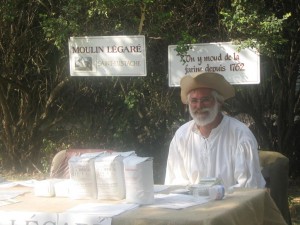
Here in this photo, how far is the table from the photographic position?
3.15 metres

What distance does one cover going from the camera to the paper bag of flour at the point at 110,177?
356 centimetres

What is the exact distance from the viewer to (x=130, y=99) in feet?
27.3

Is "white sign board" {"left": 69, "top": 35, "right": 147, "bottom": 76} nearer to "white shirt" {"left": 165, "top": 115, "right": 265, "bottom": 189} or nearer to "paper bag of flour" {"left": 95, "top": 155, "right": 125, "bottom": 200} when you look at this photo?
"white shirt" {"left": 165, "top": 115, "right": 265, "bottom": 189}

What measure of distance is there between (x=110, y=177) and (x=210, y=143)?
159cm

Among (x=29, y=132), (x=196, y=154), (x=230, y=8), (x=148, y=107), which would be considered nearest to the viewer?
(x=196, y=154)

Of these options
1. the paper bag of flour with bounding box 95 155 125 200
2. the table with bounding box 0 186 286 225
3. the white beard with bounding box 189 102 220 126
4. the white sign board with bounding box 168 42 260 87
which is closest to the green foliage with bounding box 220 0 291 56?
the white sign board with bounding box 168 42 260 87

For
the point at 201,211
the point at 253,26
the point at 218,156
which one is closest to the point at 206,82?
the point at 218,156

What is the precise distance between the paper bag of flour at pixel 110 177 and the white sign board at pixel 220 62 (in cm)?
286

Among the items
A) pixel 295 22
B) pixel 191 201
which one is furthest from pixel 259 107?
pixel 191 201

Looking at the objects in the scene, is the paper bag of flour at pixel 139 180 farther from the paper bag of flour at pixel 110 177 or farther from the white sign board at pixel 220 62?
the white sign board at pixel 220 62

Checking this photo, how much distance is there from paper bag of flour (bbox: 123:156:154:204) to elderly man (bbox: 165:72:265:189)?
4.52 ft

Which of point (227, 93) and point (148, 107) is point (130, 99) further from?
point (227, 93)

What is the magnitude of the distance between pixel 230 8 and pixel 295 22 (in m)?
1.41

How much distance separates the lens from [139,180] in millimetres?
3471
